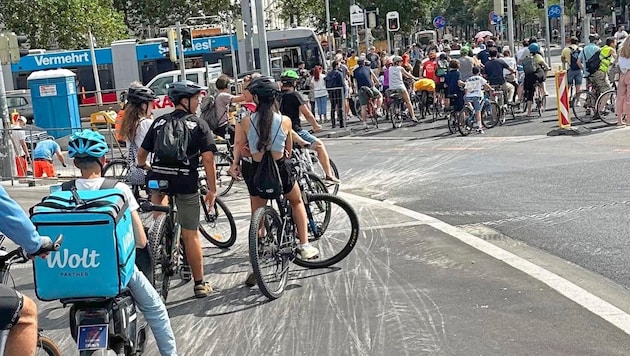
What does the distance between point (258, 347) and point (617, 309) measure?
8.36 ft

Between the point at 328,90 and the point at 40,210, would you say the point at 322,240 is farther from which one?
the point at 328,90

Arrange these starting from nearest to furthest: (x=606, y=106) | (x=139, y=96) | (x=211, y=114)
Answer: (x=139, y=96)
(x=211, y=114)
(x=606, y=106)

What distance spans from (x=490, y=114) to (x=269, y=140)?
41.4 feet

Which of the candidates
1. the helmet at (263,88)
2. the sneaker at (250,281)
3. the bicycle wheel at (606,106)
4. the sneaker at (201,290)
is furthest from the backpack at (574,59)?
the sneaker at (201,290)

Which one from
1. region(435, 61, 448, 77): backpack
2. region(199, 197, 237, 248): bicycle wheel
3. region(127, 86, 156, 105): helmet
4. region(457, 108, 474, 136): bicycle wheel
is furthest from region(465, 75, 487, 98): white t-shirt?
region(127, 86, 156, 105): helmet

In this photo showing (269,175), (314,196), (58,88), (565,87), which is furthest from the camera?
(58,88)

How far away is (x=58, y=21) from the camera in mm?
44688

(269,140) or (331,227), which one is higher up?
(269,140)

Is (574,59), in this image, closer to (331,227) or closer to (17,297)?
(331,227)

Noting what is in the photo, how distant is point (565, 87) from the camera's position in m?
16.3

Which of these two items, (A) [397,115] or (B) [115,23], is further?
(B) [115,23]

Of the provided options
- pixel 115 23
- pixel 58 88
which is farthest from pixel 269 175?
pixel 115 23

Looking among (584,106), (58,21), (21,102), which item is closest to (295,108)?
(584,106)

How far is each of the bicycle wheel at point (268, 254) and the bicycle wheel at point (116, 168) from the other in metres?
6.13
